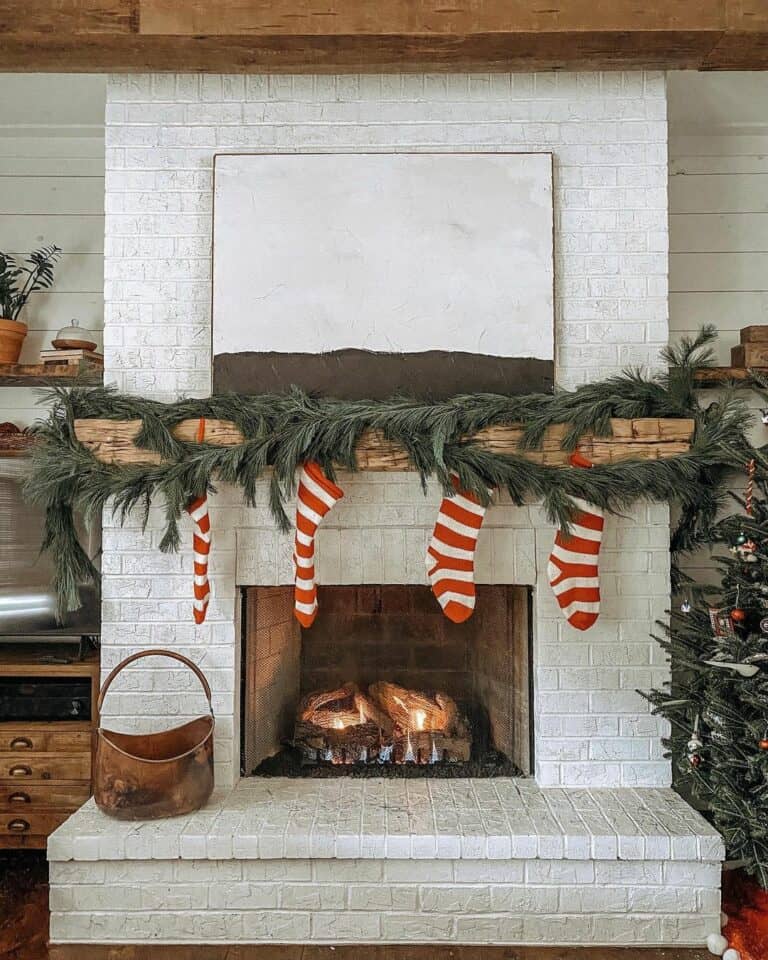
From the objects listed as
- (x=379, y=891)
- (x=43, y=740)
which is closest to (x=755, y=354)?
(x=379, y=891)

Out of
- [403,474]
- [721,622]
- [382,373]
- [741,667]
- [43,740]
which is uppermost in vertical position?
[382,373]

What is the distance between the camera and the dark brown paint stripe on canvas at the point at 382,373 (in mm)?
2449

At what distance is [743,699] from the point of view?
208 cm

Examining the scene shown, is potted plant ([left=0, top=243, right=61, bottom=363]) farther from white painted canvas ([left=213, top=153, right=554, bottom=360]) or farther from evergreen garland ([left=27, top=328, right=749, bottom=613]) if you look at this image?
white painted canvas ([left=213, top=153, right=554, bottom=360])

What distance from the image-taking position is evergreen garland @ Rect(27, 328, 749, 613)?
2289mm

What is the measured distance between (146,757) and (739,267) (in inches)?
105

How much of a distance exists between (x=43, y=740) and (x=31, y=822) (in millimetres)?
265

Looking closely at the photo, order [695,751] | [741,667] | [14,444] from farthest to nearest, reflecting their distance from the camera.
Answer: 1. [14,444]
2. [695,751]
3. [741,667]

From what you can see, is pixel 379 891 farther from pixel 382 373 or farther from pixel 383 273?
pixel 383 273

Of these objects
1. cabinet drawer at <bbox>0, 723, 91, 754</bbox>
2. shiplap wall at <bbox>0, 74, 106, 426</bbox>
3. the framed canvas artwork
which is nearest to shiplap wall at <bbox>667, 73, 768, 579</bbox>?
the framed canvas artwork

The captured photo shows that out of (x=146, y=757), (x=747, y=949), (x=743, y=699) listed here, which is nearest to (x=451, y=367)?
(x=743, y=699)

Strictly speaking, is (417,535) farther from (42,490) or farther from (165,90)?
(165,90)

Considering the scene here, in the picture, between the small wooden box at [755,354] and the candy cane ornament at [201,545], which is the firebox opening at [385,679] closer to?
the candy cane ornament at [201,545]

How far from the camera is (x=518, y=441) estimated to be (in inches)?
91.1
